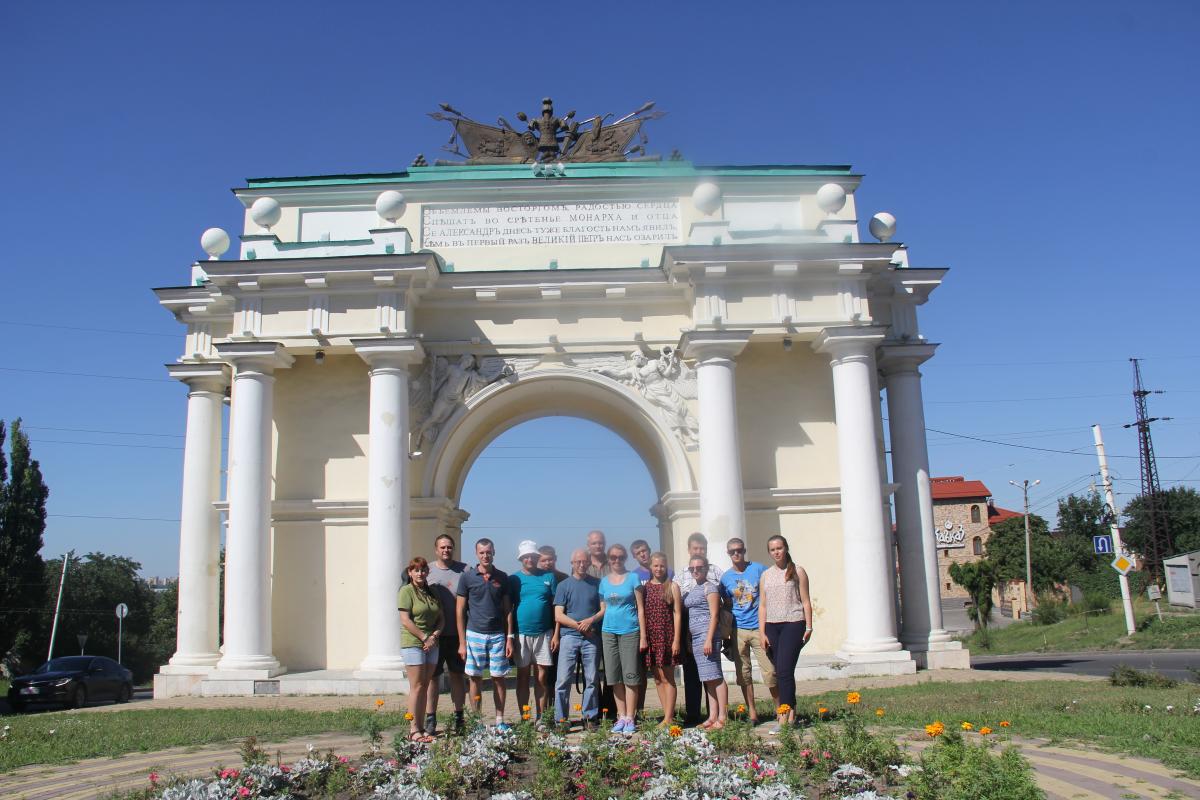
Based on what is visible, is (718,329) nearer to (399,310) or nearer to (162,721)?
(399,310)

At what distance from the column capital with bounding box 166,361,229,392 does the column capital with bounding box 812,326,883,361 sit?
1057 cm

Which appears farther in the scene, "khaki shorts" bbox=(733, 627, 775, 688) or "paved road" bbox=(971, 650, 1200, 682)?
"paved road" bbox=(971, 650, 1200, 682)

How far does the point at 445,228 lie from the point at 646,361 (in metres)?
4.25

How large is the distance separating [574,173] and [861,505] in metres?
7.80

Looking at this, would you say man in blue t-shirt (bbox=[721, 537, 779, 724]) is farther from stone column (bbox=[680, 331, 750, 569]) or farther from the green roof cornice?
the green roof cornice

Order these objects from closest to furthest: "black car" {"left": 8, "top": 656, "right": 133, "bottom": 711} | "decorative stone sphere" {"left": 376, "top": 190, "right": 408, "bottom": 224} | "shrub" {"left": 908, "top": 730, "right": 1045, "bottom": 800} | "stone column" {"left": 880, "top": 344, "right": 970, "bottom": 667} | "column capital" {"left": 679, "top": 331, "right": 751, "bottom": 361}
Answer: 1. "shrub" {"left": 908, "top": 730, "right": 1045, "bottom": 800}
2. "column capital" {"left": 679, "top": 331, "right": 751, "bottom": 361}
3. "decorative stone sphere" {"left": 376, "top": 190, "right": 408, "bottom": 224}
4. "stone column" {"left": 880, "top": 344, "right": 970, "bottom": 667}
5. "black car" {"left": 8, "top": 656, "right": 133, "bottom": 711}

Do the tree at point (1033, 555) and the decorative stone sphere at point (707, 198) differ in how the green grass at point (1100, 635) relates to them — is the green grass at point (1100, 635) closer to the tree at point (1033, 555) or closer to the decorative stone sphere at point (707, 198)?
the tree at point (1033, 555)

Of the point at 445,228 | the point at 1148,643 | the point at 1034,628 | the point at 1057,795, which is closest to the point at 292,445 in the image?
the point at 445,228

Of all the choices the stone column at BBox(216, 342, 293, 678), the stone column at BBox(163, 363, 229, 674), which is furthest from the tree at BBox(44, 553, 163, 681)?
the stone column at BBox(216, 342, 293, 678)

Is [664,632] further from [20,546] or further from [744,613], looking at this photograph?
[20,546]

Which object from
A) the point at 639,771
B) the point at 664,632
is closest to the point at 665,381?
the point at 664,632

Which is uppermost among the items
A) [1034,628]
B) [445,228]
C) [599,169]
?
[599,169]

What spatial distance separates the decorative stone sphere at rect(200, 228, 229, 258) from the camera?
16.2 m

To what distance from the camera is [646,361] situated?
52.7 feet
